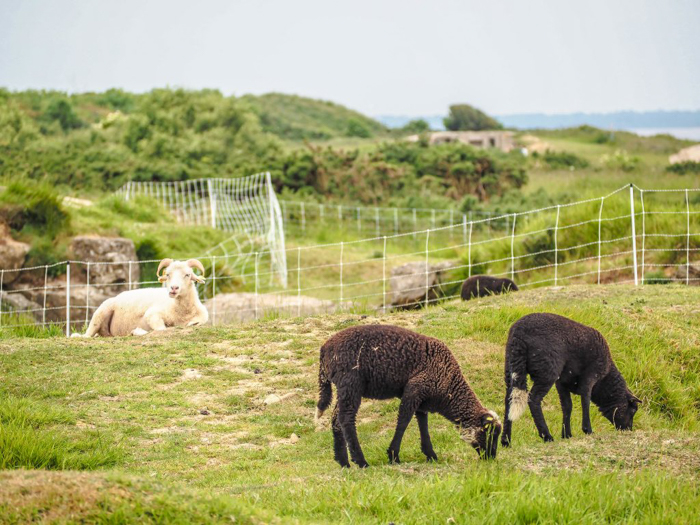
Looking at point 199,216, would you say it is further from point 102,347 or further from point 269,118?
point 269,118

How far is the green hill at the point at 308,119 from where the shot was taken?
242 ft

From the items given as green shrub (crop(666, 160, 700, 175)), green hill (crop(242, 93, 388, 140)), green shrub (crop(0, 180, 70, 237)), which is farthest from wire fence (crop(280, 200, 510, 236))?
green hill (crop(242, 93, 388, 140))

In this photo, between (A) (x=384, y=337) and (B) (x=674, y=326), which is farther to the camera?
(B) (x=674, y=326)

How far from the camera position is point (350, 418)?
7.82 meters

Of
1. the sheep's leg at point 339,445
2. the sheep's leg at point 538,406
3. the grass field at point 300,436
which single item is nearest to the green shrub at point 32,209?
the grass field at point 300,436

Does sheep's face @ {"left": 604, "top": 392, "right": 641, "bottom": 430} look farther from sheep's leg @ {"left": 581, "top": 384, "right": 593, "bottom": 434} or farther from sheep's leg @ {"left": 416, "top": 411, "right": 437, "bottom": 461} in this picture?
sheep's leg @ {"left": 416, "top": 411, "right": 437, "bottom": 461}

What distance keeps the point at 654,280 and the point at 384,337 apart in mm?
10650

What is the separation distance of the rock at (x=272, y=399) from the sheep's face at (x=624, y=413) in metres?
3.80

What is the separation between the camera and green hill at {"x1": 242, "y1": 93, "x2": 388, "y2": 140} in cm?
7375

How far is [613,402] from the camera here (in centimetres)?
945

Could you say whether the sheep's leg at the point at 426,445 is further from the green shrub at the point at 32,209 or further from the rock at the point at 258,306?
the green shrub at the point at 32,209

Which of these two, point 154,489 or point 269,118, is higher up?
point 269,118

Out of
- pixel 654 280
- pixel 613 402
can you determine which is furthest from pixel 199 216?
pixel 613 402

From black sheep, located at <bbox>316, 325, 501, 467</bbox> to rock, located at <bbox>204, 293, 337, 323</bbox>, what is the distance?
29.6ft
